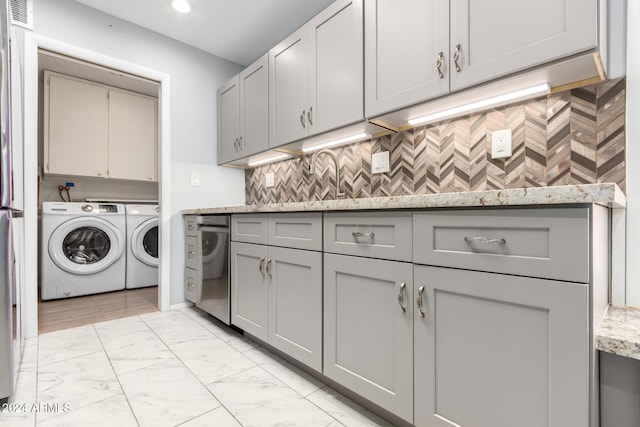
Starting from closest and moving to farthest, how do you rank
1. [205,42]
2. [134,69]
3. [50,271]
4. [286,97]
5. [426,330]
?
[426,330], [286,97], [134,69], [205,42], [50,271]

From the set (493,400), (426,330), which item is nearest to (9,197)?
(426,330)

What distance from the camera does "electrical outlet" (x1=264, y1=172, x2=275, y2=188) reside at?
→ 278cm

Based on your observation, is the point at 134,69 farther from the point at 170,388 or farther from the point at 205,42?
the point at 170,388

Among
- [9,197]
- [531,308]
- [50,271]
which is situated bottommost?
[50,271]

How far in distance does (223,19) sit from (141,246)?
2531 mm

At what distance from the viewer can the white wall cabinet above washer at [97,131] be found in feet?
10.8

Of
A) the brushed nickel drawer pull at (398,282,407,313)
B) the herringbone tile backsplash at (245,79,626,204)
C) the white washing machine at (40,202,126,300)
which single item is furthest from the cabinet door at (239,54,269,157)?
the white washing machine at (40,202,126,300)

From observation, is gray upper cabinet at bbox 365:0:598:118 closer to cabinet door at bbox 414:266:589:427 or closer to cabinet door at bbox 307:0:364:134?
cabinet door at bbox 307:0:364:134

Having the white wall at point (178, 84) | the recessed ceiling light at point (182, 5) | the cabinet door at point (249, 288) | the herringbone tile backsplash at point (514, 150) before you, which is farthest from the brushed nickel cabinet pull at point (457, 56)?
the white wall at point (178, 84)

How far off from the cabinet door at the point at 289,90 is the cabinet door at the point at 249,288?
81cm

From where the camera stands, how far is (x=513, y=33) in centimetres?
116

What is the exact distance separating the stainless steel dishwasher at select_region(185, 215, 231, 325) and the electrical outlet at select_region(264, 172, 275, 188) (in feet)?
2.17

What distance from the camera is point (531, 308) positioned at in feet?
2.62

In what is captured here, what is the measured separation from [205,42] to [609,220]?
2.98 meters
